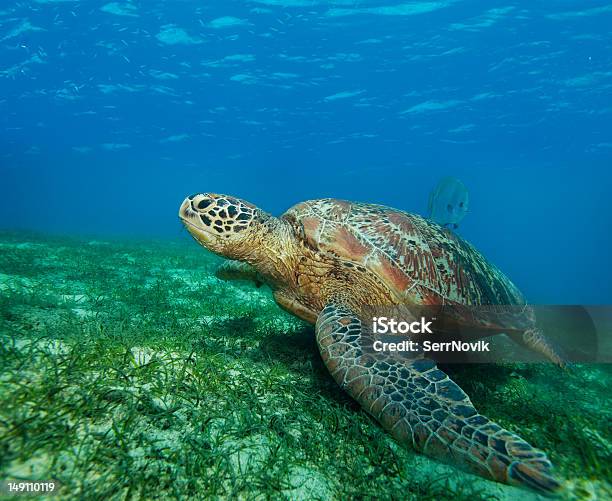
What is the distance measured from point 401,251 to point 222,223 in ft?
6.42

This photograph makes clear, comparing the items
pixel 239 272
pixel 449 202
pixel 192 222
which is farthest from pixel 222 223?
pixel 449 202

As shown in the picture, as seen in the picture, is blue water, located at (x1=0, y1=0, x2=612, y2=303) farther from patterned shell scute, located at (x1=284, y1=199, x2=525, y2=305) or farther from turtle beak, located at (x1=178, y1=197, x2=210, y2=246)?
turtle beak, located at (x1=178, y1=197, x2=210, y2=246)

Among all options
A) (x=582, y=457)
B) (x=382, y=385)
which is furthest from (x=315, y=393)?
(x=582, y=457)

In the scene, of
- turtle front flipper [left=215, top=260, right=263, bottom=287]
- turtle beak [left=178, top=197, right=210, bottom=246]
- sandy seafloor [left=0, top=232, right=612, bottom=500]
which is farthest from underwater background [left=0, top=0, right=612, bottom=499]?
turtle beak [left=178, top=197, right=210, bottom=246]

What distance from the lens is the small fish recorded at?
775cm

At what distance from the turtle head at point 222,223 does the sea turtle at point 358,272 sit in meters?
0.01

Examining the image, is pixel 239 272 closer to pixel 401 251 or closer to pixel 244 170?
pixel 401 251

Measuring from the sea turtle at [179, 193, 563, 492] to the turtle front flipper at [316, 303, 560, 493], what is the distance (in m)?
0.01

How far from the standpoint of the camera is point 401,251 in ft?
11.6

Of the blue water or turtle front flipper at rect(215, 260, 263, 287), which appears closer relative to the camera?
turtle front flipper at rect(215, 260, 263, 287)

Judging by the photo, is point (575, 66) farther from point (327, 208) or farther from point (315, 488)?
point (315, 488)

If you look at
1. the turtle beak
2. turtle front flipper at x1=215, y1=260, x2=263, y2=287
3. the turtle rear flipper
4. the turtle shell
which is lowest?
the turtle rear flipper

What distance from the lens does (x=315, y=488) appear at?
69.4 inches

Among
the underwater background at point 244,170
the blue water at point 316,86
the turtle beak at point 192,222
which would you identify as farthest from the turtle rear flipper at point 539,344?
the blue water at point 316,86
